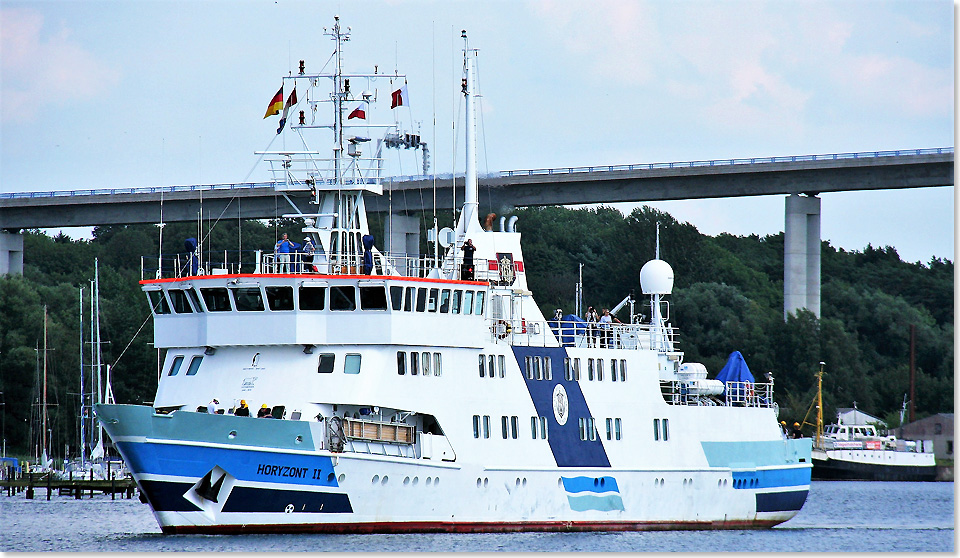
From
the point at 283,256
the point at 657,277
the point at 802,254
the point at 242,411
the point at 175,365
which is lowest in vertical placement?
the point at 242,411

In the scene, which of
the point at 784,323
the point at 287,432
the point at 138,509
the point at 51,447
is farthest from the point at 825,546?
the point at 51,447

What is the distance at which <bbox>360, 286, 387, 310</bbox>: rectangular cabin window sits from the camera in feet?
111

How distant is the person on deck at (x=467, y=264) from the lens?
36.2 meters

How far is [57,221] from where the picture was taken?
74.0 meters

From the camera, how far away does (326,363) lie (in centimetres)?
3384

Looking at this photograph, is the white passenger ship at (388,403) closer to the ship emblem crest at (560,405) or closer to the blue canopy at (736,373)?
the ship emblem crest at (560,405)

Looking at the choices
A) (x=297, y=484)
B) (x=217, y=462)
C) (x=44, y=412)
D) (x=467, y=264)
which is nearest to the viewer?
(x=217, y=462)

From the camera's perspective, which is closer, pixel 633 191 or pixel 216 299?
pixel 216 299

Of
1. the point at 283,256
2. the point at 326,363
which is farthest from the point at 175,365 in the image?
the point at 326,363

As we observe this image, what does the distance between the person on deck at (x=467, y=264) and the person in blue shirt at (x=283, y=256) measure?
13.3 feet

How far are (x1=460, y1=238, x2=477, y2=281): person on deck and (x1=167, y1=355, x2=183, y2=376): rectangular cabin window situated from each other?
649 centimetres

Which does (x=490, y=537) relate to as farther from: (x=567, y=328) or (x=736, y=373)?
(x=736, y=373)

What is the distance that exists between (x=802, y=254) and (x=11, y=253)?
35606 mm

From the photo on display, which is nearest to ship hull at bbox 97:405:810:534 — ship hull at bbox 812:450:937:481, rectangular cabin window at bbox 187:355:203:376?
rectangular cabin window at bbox 187:355:203:376
